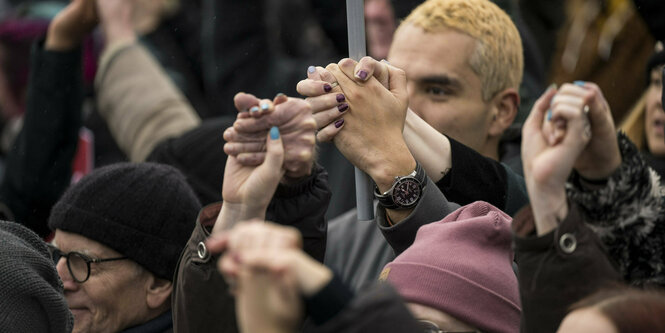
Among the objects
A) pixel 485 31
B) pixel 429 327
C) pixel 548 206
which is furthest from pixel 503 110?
pixel 548 206

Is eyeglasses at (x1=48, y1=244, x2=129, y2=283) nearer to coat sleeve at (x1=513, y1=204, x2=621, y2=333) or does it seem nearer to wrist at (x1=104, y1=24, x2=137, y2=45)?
coat sleeve at (x1=513, y1=204, x2=621, y2=333)

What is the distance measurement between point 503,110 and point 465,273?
1.31 meters

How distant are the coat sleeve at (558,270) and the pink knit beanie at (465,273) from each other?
266 mm

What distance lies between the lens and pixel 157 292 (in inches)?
134

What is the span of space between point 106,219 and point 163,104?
1550 mm

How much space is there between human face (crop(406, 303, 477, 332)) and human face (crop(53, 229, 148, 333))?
111 centimetres

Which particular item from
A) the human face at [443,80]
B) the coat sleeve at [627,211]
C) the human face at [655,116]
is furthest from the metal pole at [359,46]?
the human face at [655,116]

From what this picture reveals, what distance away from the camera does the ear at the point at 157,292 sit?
3.40 meters

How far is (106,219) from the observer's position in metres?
3.36

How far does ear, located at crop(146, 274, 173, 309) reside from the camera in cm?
340

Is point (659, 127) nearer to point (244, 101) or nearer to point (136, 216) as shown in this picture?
point (136, 216)

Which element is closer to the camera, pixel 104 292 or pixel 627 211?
pixel 627 211

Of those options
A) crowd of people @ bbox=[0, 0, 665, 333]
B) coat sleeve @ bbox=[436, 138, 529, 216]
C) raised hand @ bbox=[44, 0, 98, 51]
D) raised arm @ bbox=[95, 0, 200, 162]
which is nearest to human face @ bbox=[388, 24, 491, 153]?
crowd of people @ bbox=[0, 0, 665, 333]

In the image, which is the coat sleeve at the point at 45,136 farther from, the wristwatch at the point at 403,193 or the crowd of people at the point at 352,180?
the wristwatch at the point at 403,193
